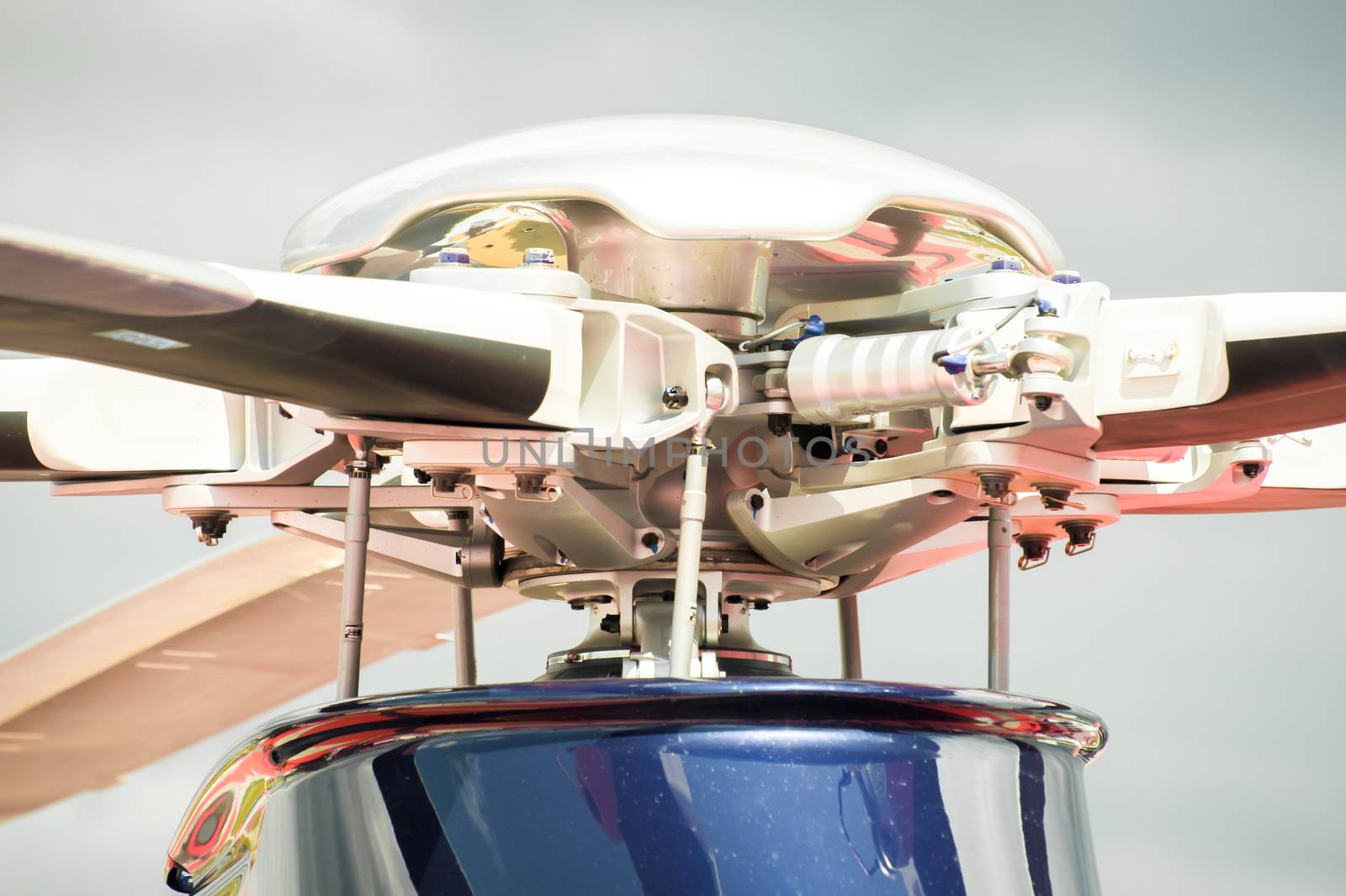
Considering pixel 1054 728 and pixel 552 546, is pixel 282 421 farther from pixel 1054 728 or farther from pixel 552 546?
pixel 1054 728

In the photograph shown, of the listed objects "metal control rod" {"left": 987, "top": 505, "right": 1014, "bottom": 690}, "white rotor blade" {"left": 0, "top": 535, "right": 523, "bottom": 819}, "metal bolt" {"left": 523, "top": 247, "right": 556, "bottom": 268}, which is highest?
"metal bolt" {"left": 523, "top": 247, "right": 556, "bottom": 268}

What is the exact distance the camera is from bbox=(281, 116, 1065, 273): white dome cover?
6.69 feet

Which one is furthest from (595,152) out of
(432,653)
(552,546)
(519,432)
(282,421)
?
(432,653)

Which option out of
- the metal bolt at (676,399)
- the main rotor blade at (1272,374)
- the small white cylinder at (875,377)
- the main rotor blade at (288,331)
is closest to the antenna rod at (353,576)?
the main rotor blade at (288,331)

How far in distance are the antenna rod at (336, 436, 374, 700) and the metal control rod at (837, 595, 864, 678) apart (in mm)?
1069

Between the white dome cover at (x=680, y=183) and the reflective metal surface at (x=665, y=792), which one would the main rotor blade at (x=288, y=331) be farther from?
the reflective metal surface at (x=665, y=792)

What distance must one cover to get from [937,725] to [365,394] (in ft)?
2.40

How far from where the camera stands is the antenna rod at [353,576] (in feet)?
7.23

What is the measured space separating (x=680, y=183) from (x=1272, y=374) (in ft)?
2.41

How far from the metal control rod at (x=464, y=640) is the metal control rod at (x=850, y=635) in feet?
2.16

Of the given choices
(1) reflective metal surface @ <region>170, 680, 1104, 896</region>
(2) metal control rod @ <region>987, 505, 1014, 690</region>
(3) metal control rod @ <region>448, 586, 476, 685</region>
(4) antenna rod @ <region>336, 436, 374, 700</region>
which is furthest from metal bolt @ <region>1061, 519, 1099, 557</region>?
(4) antenna rod @ <region>336, 436, 374, 700</region>

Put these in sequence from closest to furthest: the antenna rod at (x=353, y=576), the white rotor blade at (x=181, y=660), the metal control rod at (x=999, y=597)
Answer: the antenna rod at (x=353, y=576) < the metal control rod at (x=999, y=597) < the white rotor blade at (x=181, y=660)

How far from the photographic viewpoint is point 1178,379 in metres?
2.03

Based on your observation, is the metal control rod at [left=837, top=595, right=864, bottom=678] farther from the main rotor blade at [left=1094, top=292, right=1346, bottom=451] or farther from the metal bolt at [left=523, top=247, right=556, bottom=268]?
the metal bolt at [left=523, top=247, right=556, bottom=268]
